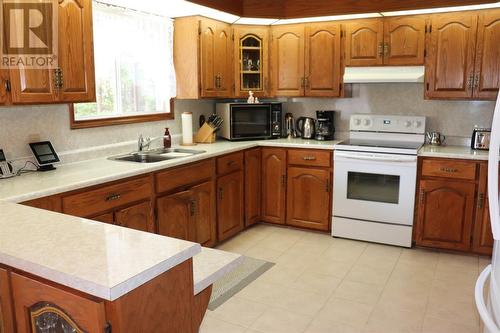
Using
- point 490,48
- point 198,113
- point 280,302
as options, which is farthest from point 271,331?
point 490,48

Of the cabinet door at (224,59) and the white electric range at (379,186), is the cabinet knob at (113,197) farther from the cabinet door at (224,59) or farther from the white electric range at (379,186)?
the white electric range at (379,186)

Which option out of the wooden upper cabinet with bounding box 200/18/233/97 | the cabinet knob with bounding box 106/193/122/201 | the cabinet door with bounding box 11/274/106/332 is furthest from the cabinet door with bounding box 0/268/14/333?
the wooden upper cabinet with bounding box 200/18/233/97

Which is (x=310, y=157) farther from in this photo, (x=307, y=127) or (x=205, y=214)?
(x=205, y=214)

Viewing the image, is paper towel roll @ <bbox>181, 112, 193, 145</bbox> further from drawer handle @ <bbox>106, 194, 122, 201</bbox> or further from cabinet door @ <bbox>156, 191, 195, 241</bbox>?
drawer handle @ <bbox>106, 194, 122, 201</bbox>

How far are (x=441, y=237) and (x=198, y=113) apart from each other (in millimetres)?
2551

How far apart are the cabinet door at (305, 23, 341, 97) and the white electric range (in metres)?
0.61

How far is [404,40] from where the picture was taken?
152 inches

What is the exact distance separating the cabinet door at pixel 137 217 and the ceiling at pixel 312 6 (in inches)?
66.9

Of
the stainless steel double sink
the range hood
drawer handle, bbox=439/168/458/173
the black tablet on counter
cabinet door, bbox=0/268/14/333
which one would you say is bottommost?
cabinet door, bbox=0/268/14/333

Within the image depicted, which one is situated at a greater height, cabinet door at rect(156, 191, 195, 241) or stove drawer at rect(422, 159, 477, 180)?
stove drawer at rect(422, 159, 477, 180)

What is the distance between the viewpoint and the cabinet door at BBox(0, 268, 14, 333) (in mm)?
1346

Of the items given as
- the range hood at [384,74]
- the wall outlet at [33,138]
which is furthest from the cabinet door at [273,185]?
the wall outlet at [33,138]

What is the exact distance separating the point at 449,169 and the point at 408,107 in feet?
2.85
